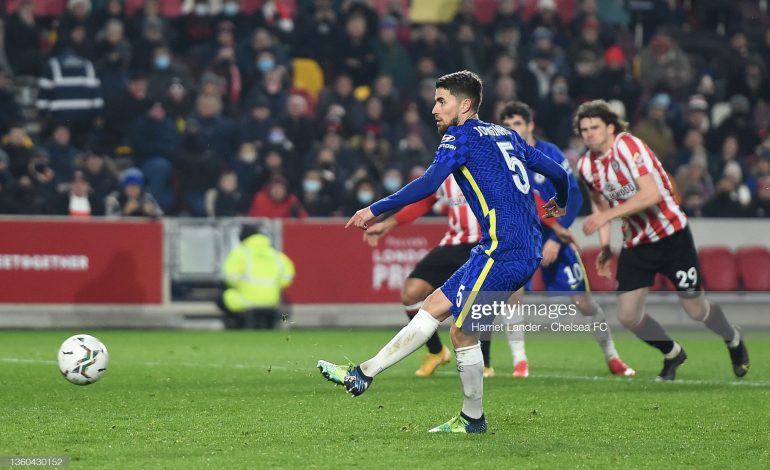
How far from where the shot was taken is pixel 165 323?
54.1 ft

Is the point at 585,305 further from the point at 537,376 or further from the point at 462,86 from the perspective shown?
the point at 462,86

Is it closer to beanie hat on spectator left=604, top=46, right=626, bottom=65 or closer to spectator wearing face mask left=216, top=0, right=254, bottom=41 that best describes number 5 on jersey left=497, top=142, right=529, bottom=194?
spectator wearing face mask left=216, top=0, right=254, bottom=41

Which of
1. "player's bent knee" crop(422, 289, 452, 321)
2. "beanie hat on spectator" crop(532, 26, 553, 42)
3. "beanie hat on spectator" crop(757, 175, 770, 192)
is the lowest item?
"beanie hat on spectator" crop(757, 175, 770, 192)

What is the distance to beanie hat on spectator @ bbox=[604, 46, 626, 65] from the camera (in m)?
21.4

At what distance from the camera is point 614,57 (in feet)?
70.3

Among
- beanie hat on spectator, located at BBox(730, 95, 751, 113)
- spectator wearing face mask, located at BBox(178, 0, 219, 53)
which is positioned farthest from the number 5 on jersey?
beanie hat on spectator, located at BBox(730, 95, 751, 113)

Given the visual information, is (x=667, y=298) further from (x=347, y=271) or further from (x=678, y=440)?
(x=678, y=440)

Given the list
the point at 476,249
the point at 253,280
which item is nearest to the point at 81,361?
the point at 476,249

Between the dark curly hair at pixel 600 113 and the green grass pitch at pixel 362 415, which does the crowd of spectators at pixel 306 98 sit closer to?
the green grass pitch at pixel 362 415

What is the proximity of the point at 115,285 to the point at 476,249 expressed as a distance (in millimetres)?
9818

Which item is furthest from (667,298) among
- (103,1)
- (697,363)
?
(103,1)

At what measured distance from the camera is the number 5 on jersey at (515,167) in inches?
282

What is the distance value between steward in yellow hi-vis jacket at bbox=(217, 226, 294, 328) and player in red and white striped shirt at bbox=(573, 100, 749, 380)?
6824 mm

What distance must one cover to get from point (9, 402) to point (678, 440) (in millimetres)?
4241
